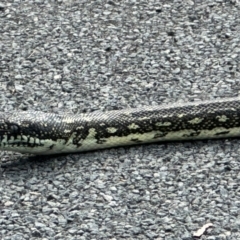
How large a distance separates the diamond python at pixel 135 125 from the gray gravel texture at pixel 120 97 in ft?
0.32

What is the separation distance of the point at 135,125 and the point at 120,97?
84cm

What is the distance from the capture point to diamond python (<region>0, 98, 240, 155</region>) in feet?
25.8

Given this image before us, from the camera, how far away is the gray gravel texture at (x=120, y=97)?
7066mm

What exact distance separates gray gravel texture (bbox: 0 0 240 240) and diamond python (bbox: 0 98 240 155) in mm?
99

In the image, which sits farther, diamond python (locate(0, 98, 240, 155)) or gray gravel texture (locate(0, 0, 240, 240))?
diamond python (locate(0, 98, 240, 155))

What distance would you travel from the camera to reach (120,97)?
28.7ft

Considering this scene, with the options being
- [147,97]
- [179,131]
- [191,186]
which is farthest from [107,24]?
[191,186]

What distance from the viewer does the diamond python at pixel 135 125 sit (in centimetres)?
787

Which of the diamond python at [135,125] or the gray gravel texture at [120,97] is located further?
the diamond python at [135,125]

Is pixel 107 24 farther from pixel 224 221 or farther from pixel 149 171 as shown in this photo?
pixel 224 221

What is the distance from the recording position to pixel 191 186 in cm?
743

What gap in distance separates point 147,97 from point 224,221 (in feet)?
6.87

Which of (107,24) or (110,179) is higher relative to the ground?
(107,24)

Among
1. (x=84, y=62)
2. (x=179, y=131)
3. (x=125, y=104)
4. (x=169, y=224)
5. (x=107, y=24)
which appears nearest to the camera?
(x=169, y=224)
